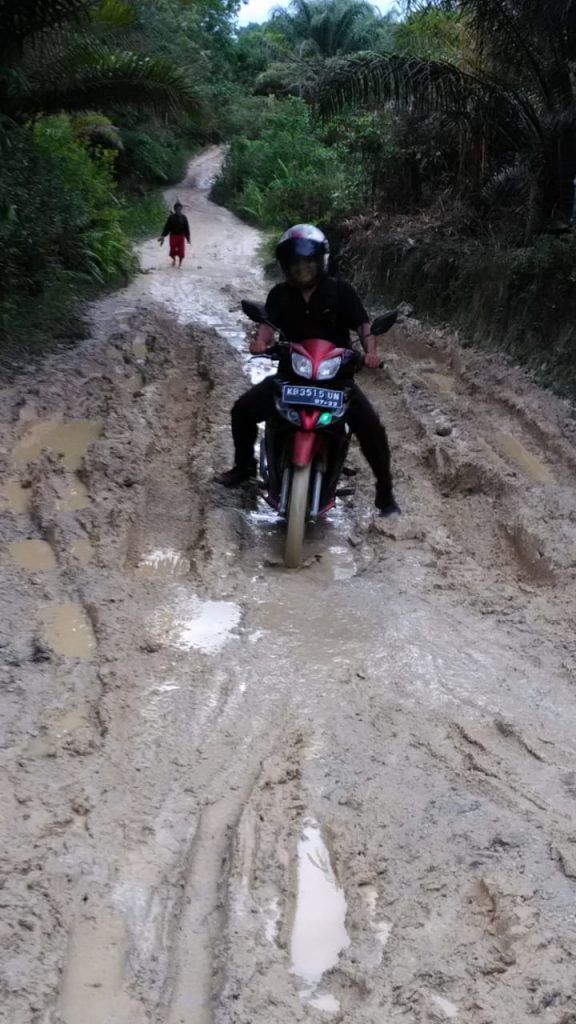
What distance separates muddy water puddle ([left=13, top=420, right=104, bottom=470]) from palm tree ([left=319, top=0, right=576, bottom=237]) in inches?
242

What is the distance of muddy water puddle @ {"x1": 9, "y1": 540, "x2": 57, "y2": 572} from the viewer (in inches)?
202

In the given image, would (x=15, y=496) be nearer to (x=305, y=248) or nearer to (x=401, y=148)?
(x=305, y=248)

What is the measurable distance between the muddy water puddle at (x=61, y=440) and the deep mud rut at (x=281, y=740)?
4 cm

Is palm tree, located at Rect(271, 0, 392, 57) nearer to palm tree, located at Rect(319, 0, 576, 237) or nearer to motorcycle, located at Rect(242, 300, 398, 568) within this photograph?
palm tree, located at Rect(319, 0, 576, 237)

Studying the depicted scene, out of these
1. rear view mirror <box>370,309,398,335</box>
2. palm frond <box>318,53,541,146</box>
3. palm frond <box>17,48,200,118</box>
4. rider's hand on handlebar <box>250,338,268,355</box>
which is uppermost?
palm frond <box>318,53,541,146</box>

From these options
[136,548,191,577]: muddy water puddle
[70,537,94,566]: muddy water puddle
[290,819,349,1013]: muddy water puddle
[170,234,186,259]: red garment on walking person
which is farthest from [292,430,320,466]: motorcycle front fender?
[170,234,186,259]: red garment on walking person

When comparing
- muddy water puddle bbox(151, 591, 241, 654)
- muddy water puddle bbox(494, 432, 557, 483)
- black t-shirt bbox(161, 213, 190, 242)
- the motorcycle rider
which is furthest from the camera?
black t-shirt bbox(161, 213, 190, 242)

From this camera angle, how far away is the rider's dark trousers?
5.80 metres

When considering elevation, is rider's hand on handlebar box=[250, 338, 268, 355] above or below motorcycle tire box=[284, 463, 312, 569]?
above

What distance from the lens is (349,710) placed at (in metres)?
3.95

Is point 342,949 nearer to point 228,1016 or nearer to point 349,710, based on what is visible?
point 228,1016

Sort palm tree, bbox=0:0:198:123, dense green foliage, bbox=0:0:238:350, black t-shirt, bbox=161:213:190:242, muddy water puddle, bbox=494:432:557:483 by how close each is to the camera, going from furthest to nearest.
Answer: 1. black t-shirt, bbox=161:213:190:242
2. palm tree, bbox=0:0:198:123
3. dense green foliage, bbox=0:0:238:350
4. muddy water puddle, bbox=494:432:557:483

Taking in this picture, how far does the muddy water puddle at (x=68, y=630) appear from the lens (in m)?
4.32

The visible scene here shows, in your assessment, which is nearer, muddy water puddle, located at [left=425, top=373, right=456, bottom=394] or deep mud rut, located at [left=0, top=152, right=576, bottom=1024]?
deep mud rut, located at [left=0, top=152, right=576, bottom=1024]
